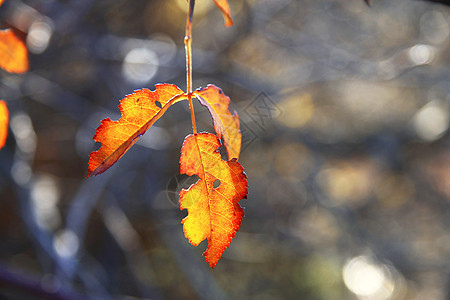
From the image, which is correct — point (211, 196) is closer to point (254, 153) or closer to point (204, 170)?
point (204, 170)

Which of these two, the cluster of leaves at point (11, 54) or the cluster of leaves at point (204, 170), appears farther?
the cluster of leaves at point (11, 54)

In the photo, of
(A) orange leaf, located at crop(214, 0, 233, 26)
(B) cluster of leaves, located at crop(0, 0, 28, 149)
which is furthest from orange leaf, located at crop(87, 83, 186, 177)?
(B) cluster of leaves, located at crop(0, 0, 28, 149)

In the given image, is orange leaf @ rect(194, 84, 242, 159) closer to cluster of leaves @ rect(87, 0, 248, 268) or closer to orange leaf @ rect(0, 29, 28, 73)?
cluster of leaves @ rect(87, 0, 248, 268)

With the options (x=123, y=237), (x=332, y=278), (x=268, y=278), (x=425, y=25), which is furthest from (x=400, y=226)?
(x=123, y=237)

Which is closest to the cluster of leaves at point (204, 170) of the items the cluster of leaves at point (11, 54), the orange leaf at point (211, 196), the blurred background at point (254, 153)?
the orange leaf at point (211, 196)

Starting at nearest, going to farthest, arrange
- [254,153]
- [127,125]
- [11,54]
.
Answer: [127,125], [11,54], [254,153]

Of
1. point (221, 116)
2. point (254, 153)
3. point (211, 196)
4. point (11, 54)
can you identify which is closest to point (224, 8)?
point (221, 116)

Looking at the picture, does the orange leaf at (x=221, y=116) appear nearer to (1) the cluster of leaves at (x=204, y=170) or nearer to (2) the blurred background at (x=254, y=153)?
(1) the cluster of leaves at (x=204, y=170)
